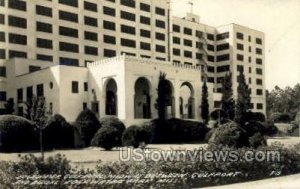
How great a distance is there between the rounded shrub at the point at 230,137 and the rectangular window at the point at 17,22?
1449 inches

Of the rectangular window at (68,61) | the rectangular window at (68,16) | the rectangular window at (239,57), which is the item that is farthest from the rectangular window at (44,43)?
the rectangular window at (239,57)

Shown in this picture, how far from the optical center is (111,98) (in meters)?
46.9

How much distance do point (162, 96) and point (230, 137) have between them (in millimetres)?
22847

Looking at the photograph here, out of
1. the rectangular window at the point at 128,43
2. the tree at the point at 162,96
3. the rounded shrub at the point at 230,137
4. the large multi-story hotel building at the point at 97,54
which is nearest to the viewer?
the rounded shrub at the point at 230,137

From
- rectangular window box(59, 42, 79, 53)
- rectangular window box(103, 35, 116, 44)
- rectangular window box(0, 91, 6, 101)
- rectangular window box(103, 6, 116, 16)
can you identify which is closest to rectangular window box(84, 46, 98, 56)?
rectangular window box(59, 42, 79, 53)

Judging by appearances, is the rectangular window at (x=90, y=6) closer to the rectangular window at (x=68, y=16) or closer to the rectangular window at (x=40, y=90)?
the rectangular window at (x=68, y=16)

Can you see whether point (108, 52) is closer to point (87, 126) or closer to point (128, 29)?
point (128, 29)

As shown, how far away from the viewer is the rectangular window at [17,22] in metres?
50.4

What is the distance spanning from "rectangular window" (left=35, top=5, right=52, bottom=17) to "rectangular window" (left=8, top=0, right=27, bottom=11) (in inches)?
A: 67.0

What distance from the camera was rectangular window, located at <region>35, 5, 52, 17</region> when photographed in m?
53.0

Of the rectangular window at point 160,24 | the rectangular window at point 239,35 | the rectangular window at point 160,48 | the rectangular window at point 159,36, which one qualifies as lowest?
the rectangular window at point 160,48

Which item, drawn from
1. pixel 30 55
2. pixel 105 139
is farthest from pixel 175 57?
pixel 105 139

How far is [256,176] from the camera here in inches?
669

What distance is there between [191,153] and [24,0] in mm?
41965
